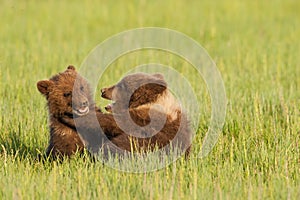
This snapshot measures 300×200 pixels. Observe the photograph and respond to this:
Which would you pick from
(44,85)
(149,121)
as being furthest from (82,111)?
(149,121)

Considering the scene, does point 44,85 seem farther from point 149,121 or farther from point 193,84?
point 193,84

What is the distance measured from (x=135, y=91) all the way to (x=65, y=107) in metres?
0.66

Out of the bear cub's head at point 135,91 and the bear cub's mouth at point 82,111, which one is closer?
the bear cub's mouth at point 82,111

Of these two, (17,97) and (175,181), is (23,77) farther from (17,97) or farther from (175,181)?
(175,181)

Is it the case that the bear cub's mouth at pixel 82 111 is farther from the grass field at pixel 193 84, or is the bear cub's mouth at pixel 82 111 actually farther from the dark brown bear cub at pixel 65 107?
the grass field at pixel 193 84

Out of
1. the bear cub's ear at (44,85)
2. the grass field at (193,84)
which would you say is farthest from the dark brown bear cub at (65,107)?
the grass field at (193,84)

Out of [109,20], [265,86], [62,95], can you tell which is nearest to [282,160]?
[62,95]

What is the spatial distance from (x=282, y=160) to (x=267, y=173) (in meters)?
0.28

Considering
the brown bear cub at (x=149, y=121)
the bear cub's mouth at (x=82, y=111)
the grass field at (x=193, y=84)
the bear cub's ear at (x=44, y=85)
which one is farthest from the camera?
the bear cub's ear at (x=44, y=85)

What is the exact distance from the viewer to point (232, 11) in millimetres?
13797

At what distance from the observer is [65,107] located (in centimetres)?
575

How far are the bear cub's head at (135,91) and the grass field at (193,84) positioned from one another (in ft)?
2.07

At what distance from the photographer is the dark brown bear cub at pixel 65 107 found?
5.62 metres

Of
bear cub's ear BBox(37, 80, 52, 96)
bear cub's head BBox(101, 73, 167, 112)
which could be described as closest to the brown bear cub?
bear cub's head BBox(101, 73, 167, 112)
